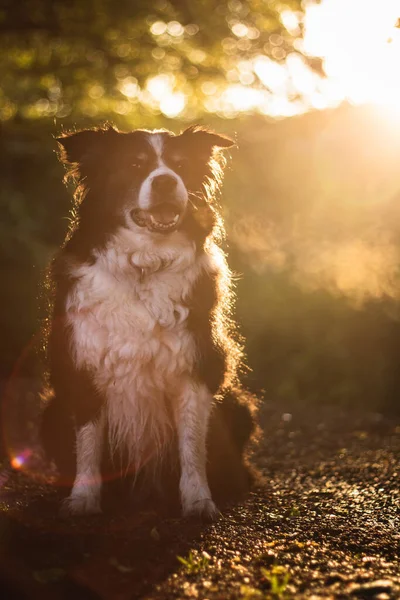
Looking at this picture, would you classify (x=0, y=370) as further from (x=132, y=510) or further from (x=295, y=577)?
(x=295, y=577)

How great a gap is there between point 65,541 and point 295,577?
120 centimetres

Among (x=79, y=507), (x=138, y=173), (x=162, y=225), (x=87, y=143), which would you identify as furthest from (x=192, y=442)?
(x=87, y=143)

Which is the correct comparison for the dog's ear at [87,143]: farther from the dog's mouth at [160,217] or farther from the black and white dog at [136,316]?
the dog's mouth at [160,217]

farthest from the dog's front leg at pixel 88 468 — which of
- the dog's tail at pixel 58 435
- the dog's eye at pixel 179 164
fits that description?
the dog's eye at pixel 179 164

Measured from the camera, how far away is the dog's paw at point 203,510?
14.3 feet

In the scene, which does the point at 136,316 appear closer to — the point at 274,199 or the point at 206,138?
the point at 206,138

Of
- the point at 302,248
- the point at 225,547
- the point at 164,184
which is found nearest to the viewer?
the point at 225,547

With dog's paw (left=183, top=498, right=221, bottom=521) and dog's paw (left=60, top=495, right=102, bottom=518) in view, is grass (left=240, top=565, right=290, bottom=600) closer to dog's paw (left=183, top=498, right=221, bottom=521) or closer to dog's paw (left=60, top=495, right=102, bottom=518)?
dog's paw (left=183, top=498, right=221, bottom=521)

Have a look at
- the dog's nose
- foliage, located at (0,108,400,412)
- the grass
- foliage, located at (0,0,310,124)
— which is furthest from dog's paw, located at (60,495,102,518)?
foliage, located at (0,0,310,124)

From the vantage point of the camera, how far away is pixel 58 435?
4.91 m

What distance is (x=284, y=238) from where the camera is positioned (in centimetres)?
1012

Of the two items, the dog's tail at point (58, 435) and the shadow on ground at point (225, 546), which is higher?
the dog's tail at point (58, 435)

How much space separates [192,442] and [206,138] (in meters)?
2.00

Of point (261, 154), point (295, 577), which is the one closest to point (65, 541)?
point (295, 577)
